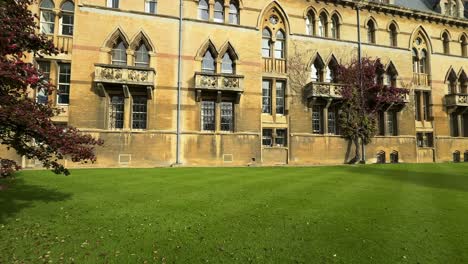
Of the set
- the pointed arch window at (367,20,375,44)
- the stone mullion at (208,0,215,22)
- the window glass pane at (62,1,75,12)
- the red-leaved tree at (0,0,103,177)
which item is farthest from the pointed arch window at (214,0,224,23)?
the red-leaved tree at (0,0,103,177)

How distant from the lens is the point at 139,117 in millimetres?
21875

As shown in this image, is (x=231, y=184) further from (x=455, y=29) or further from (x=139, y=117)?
(x=455, y=29)

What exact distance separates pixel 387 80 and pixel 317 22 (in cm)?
942

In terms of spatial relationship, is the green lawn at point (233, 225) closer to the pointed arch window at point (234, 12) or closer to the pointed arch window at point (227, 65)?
the pointed arch window at point (227, 65)

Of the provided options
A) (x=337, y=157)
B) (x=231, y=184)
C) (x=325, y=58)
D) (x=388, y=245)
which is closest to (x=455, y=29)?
(x=325, y=58)

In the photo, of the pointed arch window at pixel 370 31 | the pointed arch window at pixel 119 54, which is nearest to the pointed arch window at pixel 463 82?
the pointed arch window at pixel 370 31

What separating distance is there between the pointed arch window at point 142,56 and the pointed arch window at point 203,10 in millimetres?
5469

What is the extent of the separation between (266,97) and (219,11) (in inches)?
328

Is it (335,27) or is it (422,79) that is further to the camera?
(422,79)

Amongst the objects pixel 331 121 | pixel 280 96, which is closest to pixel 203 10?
pixel 280 96

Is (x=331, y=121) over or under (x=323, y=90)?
under

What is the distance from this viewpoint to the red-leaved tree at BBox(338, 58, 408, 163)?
85.1ft

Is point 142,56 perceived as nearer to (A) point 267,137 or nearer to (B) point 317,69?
(A) point 267,137

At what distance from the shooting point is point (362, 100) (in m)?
26.0
